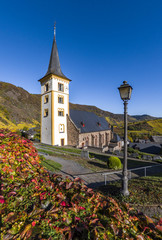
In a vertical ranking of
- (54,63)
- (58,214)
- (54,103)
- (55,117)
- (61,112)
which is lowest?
(58,214)

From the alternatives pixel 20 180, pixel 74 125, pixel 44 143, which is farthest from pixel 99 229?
pixel 44 143

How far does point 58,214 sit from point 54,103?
2116 cm

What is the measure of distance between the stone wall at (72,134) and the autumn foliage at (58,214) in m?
20.1

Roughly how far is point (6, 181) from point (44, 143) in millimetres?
22001

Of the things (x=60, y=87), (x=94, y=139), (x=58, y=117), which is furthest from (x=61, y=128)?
(x=94, y=139)

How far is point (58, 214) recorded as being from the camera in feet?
5.02

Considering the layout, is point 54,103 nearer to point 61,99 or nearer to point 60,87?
point 61,99

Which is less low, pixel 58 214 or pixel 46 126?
pixel 46 126

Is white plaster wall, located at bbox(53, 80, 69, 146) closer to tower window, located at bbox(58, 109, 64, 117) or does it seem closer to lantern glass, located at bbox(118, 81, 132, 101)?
tower window, located at bbox(58, 109, 64, 117)

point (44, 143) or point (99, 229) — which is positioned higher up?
point (99, 229)

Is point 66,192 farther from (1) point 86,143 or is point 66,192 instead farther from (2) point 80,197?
(1) point 86,143

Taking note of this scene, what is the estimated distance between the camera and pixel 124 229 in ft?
4.69

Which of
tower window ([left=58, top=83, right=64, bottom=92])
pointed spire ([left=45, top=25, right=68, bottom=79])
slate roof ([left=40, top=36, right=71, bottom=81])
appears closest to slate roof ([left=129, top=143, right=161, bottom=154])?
tower window ([left=58, top=83, right=64, bottom=92])

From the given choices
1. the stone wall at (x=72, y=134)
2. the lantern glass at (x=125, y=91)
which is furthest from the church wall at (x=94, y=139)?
the lantern glass at (x=125, y=91)
